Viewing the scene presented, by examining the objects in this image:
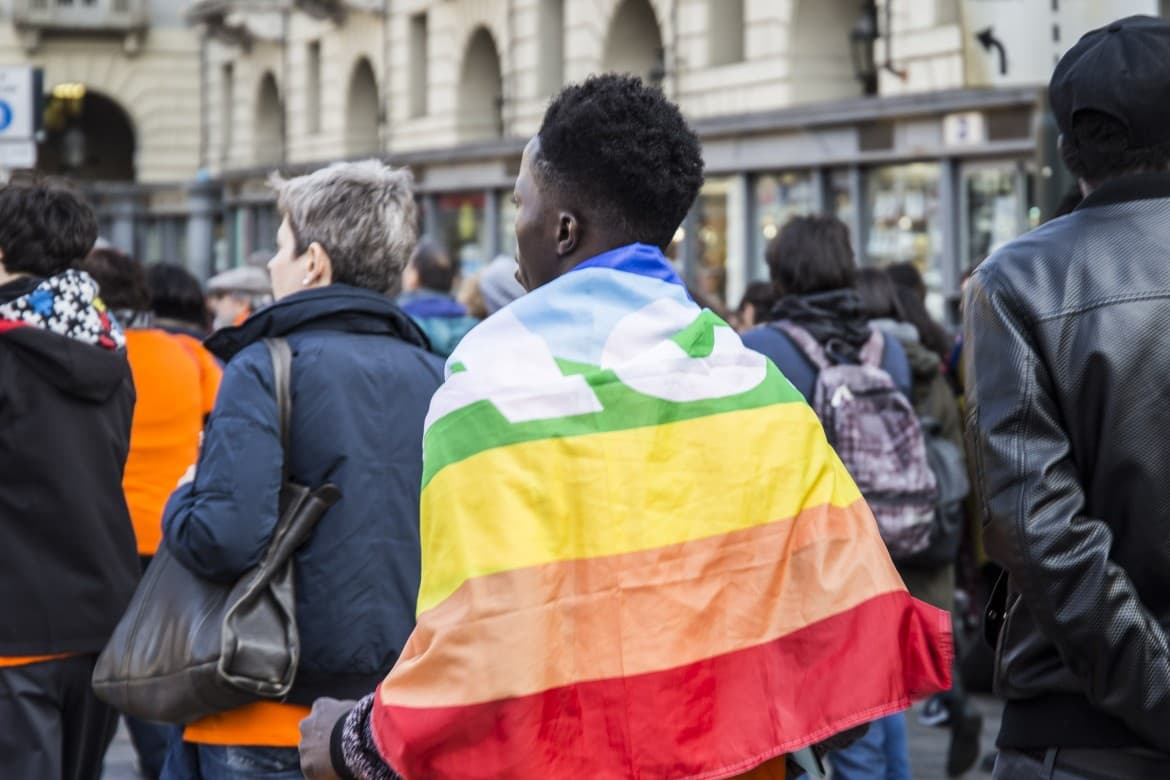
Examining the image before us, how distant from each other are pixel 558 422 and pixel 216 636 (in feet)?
4.78

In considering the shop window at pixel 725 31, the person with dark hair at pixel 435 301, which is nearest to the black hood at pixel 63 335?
the person with dark hair at pixel 435 301

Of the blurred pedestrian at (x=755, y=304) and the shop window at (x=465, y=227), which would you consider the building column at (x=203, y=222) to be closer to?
the shop window at (x=465, y=227)

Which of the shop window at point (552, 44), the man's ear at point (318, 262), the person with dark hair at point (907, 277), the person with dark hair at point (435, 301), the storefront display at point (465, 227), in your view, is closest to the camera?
the man's ear at point (318, 262)

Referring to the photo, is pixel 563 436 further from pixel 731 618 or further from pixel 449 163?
pixel 449 163

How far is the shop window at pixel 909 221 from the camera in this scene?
52.9 ft

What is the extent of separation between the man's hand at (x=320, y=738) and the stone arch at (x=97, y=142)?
135 feet

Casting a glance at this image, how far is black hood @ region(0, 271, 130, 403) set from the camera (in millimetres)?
4605

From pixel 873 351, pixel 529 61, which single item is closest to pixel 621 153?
pixel 873 351

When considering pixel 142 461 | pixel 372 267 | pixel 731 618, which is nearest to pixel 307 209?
pixel 372 267

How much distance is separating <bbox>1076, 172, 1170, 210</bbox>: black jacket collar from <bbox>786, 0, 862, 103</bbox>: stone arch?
51.9 ft

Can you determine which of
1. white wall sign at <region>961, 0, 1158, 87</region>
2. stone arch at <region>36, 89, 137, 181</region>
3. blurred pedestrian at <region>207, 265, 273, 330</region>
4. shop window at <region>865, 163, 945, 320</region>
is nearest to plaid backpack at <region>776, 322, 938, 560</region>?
white wall sign at <region>961, 0, 1158, 87</region>

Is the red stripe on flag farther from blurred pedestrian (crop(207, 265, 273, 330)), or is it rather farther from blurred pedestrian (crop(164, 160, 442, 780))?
blurred pedestrian (crop(207, 265, 273, 330))

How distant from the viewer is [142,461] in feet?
21.0

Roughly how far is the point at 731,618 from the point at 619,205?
60cm
